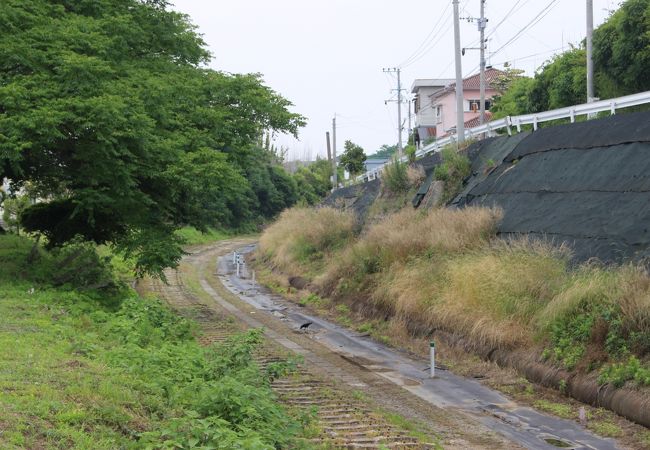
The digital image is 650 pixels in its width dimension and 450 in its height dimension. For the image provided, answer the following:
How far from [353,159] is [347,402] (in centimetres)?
6537

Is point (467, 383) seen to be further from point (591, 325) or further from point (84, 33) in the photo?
point (84, 33)

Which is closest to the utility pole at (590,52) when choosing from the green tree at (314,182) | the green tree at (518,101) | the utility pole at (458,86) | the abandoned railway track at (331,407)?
the utility pole at (458,86)

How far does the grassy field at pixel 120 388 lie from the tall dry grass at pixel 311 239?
62.6ft

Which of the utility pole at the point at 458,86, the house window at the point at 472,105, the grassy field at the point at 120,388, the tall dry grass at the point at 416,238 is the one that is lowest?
the grassy field at the point at 120,388

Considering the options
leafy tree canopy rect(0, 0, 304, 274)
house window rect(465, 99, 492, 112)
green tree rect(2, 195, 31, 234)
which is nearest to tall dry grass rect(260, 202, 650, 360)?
leafy tree canopy rect(0, 0, 304, 274)

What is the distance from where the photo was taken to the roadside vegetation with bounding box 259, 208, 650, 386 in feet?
41.8

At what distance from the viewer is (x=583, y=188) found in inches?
737

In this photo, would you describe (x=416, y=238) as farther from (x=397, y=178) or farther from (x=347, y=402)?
(x=347, y=402)

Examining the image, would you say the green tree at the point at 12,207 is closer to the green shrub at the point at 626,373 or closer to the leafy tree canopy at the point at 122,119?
the leafy tree canopy at the point at 122,119

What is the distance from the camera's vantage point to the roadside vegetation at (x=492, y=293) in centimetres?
1273

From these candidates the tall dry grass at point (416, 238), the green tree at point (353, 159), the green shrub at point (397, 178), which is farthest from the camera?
the green tree at point (353, 159)

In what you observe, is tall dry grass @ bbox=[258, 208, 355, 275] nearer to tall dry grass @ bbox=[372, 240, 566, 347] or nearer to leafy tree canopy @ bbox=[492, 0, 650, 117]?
leafy tree canopy @ bbox=[492, 0, 650, 117]

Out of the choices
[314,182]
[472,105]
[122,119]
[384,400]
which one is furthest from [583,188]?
[314,182]

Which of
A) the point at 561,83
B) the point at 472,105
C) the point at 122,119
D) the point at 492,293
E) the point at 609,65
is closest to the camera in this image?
the point at 492,293
